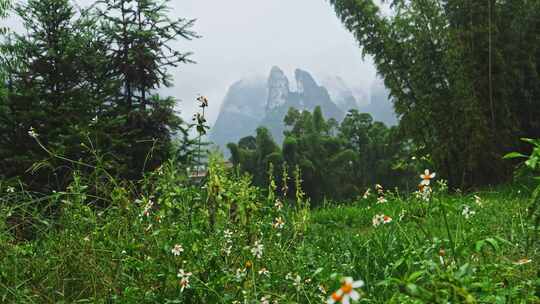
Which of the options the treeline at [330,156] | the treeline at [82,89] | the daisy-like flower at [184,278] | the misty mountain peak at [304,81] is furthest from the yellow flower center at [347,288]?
the misty mountain peak at [304,81]

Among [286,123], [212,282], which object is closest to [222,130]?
[286,123]

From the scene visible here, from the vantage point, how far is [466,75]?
8156mm

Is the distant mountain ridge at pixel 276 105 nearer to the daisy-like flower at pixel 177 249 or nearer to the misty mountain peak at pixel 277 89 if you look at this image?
the misty mountain peak at pixel 277 89

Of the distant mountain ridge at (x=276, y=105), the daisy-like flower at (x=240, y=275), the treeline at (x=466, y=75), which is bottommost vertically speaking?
the daisy-like flower at (x=240, y=275)

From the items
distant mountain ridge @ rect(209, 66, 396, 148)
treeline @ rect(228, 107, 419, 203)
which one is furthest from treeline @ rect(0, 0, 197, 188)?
distant mountain ridge @ rect(209, 66, 396, 148)

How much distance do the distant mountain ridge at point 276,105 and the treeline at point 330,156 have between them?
281ft

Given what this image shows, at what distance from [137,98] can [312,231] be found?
360 inches

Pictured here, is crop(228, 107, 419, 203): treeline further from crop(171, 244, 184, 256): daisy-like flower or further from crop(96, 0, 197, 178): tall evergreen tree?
crop(171, 244, 184, 256): daisy-like flower

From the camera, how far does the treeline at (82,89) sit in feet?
29.8

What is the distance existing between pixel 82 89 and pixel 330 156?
1998 centimetres

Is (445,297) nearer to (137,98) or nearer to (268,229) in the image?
(268,229)

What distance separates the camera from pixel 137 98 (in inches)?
476

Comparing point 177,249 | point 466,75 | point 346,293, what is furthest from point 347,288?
point 466,75

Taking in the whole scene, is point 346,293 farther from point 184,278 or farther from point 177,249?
point 177,249
